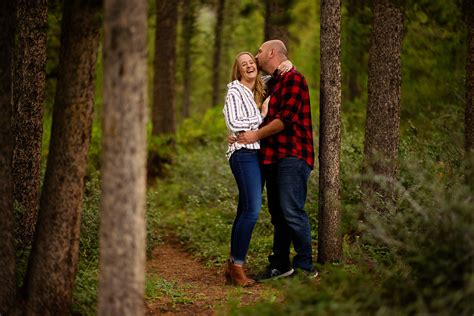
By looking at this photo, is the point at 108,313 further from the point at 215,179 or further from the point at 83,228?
the point at 215,179

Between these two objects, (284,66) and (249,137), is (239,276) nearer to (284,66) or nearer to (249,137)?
(249,137)

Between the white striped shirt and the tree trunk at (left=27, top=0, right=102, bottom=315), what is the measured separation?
1.89m

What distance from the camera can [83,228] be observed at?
753 cm

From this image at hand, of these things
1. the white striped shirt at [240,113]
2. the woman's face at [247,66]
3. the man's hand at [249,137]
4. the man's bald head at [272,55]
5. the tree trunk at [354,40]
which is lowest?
the man's hand at [249,137]

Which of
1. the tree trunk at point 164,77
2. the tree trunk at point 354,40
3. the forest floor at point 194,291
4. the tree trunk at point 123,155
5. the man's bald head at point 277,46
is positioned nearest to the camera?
the tree trunk at point 123,155

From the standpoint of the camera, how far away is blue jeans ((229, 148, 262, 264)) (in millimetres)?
6695

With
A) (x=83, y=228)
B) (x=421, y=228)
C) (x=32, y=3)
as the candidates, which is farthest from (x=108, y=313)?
(x=32, y=3)

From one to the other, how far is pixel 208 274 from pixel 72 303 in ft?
8.61

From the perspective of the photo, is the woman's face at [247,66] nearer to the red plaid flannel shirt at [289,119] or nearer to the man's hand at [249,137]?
the red plaid flannel shirt at [289,119]

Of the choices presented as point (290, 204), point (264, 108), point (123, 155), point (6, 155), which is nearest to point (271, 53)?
point (264, 108)

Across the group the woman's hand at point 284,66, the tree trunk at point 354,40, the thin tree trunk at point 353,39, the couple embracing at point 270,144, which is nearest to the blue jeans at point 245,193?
the couple embracing at point 270,144

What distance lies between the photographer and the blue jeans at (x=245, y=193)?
22.0ft

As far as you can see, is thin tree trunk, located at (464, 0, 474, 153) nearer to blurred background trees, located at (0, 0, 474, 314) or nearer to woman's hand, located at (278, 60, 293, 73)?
blurred background trees, located at (0, 0, 474, 314)

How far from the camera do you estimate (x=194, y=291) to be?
6.80 metres
